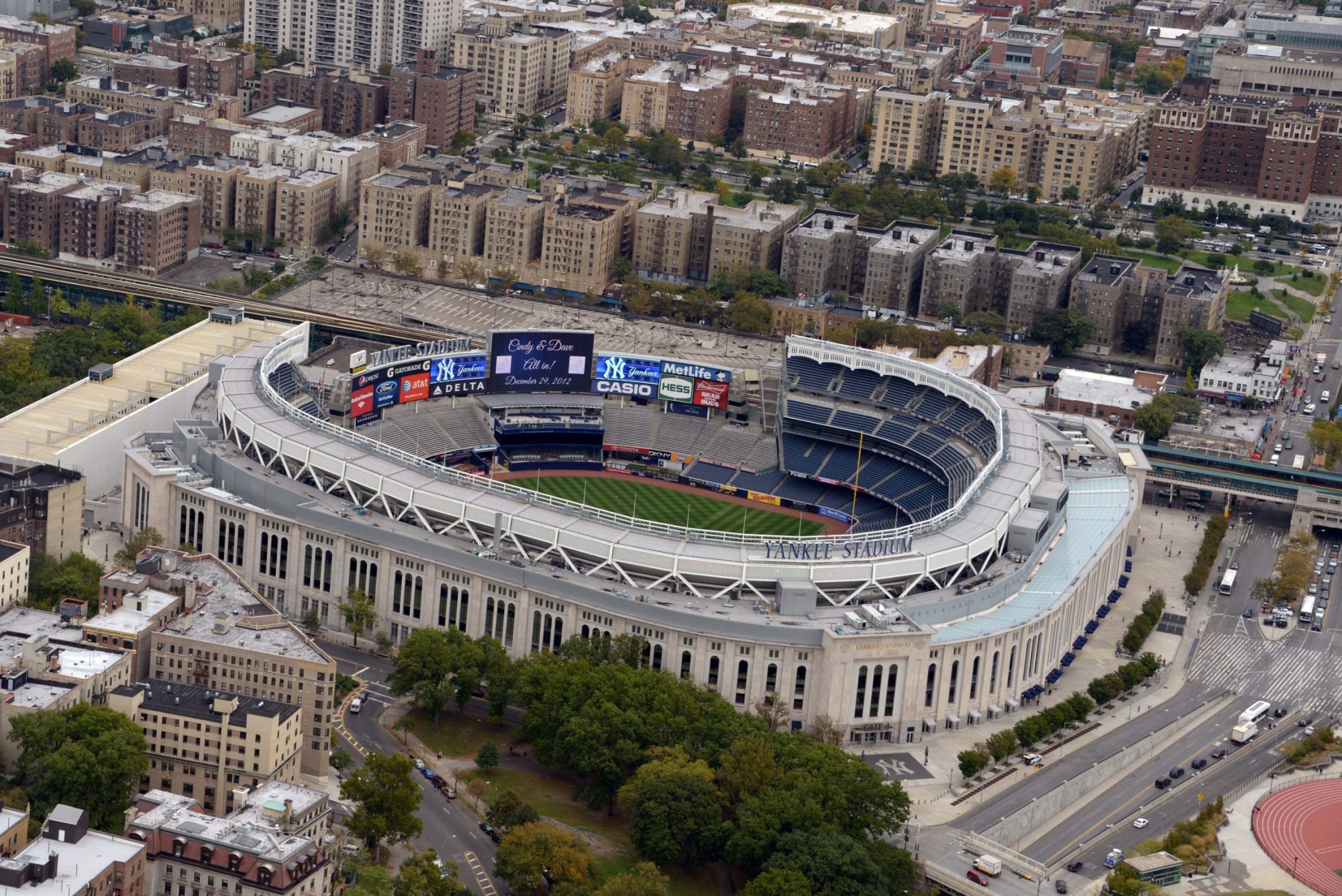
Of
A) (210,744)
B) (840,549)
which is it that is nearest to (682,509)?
(840,549)

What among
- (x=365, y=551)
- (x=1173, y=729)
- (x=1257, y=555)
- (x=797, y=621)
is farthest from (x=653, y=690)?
(x=1257, y=555)

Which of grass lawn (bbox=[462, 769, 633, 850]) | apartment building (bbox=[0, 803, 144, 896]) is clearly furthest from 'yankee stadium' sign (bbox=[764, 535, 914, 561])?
apartment building (bbox=[0, 803, 144, 896])

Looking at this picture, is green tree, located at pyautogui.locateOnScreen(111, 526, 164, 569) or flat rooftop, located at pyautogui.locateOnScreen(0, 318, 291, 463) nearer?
green tree, located at pyautogui.locateOnScreen(111, 526, 164, 569)

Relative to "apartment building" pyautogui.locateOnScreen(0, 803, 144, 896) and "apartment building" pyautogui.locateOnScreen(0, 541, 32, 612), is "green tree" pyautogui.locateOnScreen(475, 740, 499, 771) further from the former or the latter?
"apartment building" pyautogui.locateOnScreen(0, 541, 32, 612)

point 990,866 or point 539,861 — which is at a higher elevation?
point 539,861

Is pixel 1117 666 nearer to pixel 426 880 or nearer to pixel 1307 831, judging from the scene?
pixel 1307 831

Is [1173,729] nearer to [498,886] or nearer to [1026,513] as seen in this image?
[1026,513]
